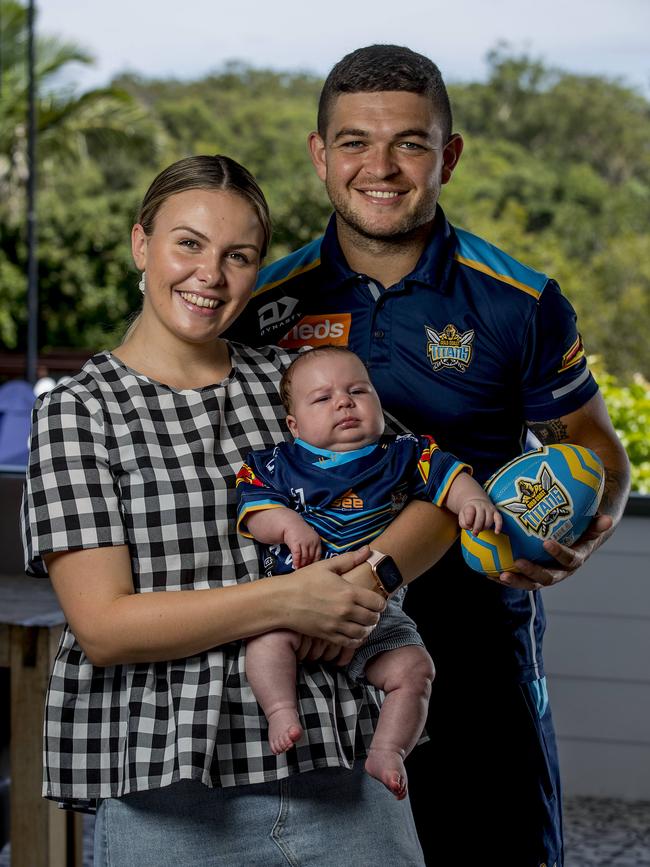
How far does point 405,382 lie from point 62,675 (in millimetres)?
809

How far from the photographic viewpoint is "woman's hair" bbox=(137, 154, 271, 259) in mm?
1475

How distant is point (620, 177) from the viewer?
24984mm

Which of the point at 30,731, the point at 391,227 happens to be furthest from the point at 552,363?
the point at 30,731

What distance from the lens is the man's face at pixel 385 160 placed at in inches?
73.3

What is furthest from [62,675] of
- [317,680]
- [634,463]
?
[634,463]

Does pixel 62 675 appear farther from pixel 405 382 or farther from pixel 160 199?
pixel 405 382

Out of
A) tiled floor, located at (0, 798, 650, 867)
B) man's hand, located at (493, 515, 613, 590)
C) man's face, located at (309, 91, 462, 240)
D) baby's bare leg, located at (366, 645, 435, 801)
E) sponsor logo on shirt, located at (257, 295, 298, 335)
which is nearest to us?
baby's bare leg, located at (366, 645, 435, 801)

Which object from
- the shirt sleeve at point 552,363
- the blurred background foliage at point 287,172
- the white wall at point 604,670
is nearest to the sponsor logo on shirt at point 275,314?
the shirt sleeve at point 552,363

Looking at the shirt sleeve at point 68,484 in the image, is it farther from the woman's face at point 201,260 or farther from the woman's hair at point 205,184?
the woman's hair at point 205,184

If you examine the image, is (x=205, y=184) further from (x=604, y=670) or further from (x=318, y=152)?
(x=604, y=670)

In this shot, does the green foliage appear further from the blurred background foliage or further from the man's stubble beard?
the blurred background foliage

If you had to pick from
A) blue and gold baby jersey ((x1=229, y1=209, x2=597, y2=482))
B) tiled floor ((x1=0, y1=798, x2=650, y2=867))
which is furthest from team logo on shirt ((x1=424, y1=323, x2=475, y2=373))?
tiled floor ((x1=0, y1=798, x2=650, y2=867))

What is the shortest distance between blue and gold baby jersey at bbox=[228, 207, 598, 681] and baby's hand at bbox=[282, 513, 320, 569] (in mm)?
477

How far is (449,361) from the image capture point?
1.93 m
